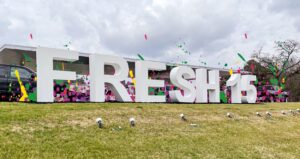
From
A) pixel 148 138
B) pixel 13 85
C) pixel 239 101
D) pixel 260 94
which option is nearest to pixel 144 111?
pixel 148 138

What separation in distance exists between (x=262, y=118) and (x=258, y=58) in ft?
120

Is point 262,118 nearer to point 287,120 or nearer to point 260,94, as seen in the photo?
point 287,120

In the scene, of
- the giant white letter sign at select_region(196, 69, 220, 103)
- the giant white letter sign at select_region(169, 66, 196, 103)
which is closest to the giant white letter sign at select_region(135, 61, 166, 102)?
the giant white letter sign at select_region(169, 66, 196, 103)

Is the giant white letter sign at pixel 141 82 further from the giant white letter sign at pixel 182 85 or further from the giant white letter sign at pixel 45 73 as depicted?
the giant white letter sign at pixel 45 73

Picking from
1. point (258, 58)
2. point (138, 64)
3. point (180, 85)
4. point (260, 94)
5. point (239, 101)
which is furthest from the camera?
point (258, 58)

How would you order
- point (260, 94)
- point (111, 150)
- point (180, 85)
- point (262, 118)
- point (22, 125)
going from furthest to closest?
point (260, 94) → point (180, 85) → point (262, 118) → point (22, 125) → point (111, 150)

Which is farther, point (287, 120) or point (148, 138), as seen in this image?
point (287, 120)

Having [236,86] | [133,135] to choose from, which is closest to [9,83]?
[133,135]

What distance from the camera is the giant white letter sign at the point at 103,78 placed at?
1122 cm

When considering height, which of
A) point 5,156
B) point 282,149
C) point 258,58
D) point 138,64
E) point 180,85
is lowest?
point 282,149

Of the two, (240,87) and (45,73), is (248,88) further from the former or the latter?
(45,73)

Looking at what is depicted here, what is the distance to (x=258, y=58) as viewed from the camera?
45.3 metres

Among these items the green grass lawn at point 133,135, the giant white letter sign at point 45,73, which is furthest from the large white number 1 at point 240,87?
the giant white letter sign at point 45,73

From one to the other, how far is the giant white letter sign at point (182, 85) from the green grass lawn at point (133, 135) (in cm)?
385
